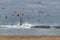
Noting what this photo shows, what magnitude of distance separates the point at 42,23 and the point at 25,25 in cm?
19

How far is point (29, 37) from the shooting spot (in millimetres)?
15305

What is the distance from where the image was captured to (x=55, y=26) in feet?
50.2

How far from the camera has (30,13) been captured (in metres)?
15.3

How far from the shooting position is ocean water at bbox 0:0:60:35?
15.3m

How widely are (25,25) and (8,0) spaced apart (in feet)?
1.12

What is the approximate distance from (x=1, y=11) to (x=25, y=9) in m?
0.27

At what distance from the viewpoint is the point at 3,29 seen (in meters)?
15.3

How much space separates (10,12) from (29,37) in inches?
14.0

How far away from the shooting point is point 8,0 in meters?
15.3

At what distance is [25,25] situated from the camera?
50.3 feet

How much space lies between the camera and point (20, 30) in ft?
50.2

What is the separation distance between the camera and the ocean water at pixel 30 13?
1531 centimetres

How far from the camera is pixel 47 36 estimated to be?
50.2 feet

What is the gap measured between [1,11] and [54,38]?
0.67 m
